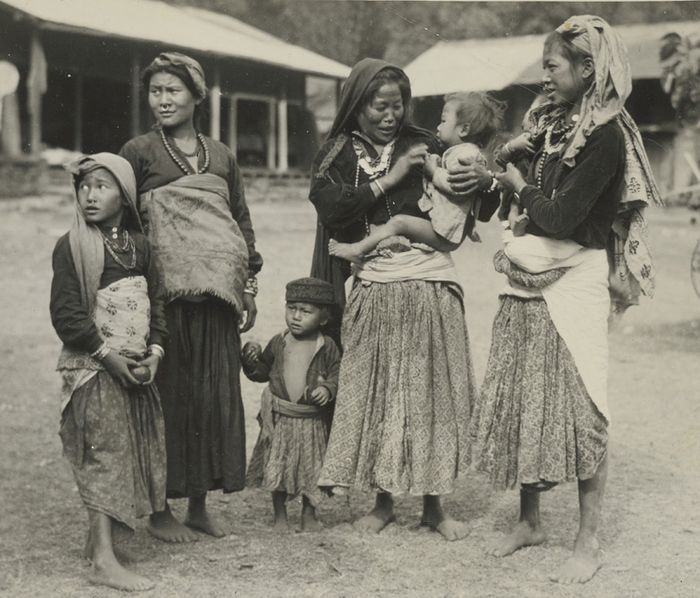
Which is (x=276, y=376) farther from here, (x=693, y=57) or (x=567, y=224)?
(x=693, y=57)

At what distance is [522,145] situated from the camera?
11.2ft

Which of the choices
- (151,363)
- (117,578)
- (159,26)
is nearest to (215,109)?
(159,26)

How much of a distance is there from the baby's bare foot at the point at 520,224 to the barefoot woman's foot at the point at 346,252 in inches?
25.5

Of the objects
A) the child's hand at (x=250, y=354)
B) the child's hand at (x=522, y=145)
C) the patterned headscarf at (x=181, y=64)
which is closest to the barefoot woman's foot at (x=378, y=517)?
the child's hand at (x=250, y=354)

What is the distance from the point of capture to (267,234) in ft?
39.3

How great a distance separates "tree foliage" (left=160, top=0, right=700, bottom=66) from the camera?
1697 centimetres

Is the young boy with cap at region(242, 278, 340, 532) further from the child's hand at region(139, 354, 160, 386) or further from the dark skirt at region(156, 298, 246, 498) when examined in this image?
the child's hand at region(139, 354, 160, 386)

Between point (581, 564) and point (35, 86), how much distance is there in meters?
11.8

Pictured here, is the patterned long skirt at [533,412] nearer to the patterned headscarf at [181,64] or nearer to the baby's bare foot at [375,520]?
the baby's bare foot at [375,520]

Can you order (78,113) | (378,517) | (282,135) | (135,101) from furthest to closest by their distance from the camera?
(282,135) → (135,101) → (78,113) → (378,517)

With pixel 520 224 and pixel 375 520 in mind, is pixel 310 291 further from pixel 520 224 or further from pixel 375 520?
pixel 375 520

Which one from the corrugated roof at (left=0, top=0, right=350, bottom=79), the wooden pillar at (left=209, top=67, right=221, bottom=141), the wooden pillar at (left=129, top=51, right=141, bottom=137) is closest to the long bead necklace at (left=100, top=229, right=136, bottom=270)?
the corrugated roof at (left=0, top=0, right=350, bottom=79)

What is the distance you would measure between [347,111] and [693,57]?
18.7 feet

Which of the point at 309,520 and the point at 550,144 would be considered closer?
the point at 550,144
